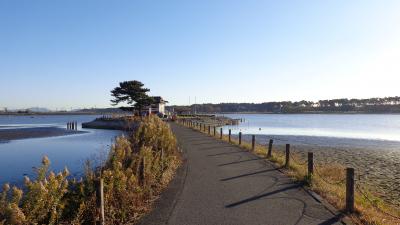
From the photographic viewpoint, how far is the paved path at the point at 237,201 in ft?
25.3

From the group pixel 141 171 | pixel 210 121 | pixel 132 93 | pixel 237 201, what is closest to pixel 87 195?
pixel 141 171

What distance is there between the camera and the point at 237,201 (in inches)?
Result: 363

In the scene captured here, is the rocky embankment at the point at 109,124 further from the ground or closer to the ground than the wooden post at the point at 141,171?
closer to the ground

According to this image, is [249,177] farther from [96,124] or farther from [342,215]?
[96,124]

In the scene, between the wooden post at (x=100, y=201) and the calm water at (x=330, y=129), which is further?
the calm water at (x=330, y=129)

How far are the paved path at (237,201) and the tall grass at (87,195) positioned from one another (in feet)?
1.75

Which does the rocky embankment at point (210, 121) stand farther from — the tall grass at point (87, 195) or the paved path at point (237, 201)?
the tall grass at point (87, 195)

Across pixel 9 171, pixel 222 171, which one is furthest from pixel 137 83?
pixel 222 171

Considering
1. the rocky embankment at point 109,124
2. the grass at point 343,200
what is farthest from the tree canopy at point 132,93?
the grass at point 343,200

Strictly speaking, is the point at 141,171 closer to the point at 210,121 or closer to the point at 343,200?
the point at 343,200

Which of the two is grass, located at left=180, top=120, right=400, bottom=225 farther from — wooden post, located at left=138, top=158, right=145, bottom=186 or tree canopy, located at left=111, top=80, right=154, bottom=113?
tree canopy, located at left=111, top=80, right=154, bottom=113

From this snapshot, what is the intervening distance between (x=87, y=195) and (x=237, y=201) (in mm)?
3733

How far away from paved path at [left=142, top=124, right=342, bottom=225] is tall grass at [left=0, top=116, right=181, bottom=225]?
1.75 feet

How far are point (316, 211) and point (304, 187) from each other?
2731 mm
